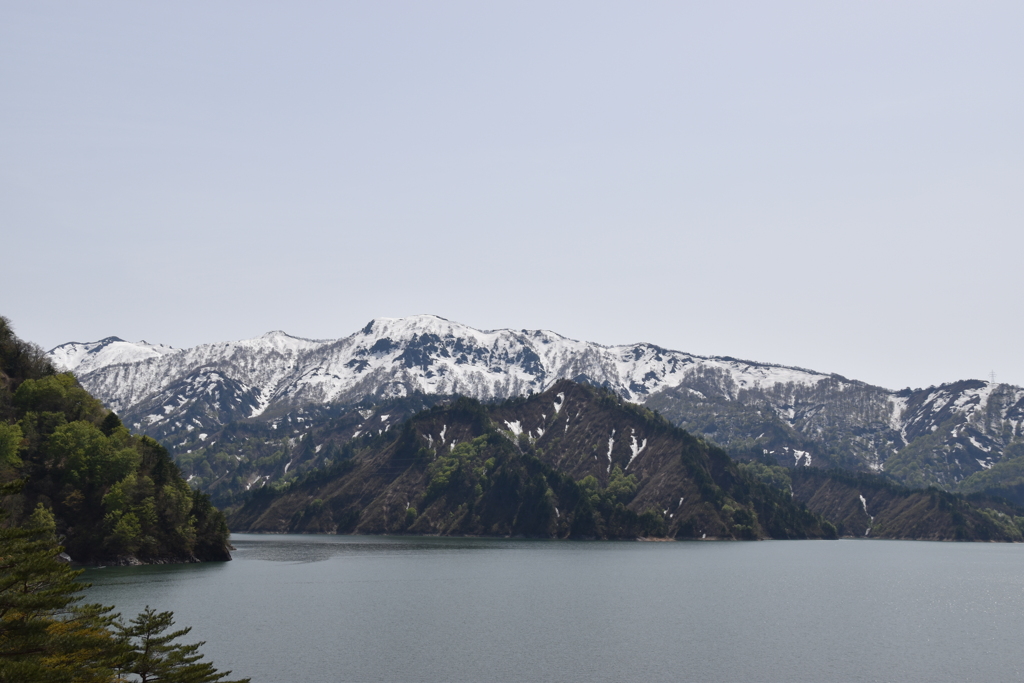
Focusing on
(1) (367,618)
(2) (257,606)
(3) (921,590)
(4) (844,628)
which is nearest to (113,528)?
(2) (257,606)

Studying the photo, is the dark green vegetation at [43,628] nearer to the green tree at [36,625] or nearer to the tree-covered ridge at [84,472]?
the green tree at [36,625]

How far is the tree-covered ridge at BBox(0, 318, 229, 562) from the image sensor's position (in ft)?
488

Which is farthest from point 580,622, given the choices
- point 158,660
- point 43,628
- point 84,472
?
point 84,472

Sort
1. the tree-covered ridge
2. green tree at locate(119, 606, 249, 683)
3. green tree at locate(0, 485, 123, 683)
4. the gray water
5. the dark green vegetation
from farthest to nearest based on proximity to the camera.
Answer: the tree-covered ridge → the gray water → green tree at locate(119, 606, 249, 683) → the dark green vegetation → green tree at locate(0, 485, 123, 683)

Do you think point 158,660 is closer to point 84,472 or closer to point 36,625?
point 36,625

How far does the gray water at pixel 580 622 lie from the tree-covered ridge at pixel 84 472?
882 cm

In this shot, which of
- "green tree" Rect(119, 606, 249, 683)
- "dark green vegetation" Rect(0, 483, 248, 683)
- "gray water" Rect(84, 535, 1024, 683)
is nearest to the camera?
"dark green vegetation" Rect(0, 483, 248, 683)

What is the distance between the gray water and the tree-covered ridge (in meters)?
8.82

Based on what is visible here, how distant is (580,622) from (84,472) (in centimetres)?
10536

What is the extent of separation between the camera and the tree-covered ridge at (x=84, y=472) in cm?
14875

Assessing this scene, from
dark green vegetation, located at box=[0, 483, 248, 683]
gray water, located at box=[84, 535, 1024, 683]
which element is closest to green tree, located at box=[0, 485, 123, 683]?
dark green vegetation, located at box=[0, 483, 248, 683]

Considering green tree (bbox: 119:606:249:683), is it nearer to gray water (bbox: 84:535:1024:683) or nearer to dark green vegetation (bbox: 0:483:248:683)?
dark green vegetation (bbox: 0:483:248:683)

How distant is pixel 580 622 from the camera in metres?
103

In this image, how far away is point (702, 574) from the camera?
166000 mm
